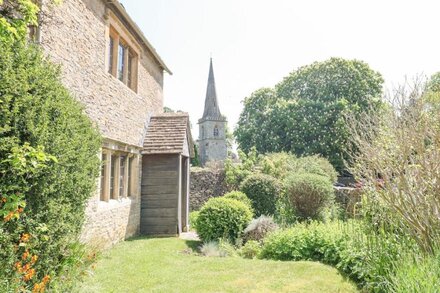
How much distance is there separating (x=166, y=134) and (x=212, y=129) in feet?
138

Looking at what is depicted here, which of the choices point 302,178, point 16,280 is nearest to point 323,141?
point 302,178

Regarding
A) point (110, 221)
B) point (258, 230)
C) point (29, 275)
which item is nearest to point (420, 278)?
point (29, 275)

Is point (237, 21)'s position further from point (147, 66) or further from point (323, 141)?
point (323, 141)

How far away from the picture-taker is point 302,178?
13.8 m

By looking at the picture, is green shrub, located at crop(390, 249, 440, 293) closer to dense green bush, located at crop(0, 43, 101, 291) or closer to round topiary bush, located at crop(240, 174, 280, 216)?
dense green bush, located at crop(0, 43, 101, 291)

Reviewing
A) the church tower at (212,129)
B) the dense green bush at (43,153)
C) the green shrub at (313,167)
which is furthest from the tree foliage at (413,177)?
the church tower at (212,129)

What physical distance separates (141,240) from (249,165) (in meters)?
9.10

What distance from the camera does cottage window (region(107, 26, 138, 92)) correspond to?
1027cm

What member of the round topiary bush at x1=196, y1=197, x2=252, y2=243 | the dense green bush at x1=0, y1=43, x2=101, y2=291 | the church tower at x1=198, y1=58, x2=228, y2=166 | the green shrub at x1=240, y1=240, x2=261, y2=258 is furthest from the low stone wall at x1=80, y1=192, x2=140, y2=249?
the church tower at x1=198, y1=58, x2=228, y2=166

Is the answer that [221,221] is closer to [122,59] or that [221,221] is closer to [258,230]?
[258,230]

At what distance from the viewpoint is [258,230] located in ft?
35.0

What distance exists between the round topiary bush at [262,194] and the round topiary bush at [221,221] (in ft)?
12.1

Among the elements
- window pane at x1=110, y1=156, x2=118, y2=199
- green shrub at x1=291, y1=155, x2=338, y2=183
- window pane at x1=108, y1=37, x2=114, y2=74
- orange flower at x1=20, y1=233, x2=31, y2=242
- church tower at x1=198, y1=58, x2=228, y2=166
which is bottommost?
orange flower at x1=20, y1=233, x2=31, y2=242

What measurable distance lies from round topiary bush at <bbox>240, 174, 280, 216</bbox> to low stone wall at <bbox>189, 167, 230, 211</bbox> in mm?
3472
